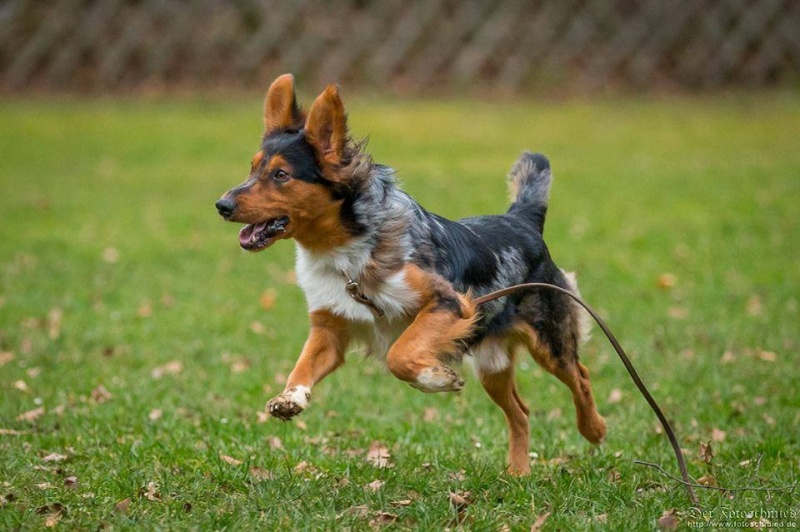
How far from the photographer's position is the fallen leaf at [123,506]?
4855 millimetres

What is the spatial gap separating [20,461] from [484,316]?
2.61 m

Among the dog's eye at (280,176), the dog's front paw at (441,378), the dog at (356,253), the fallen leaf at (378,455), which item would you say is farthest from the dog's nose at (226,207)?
the fallen leaf at (378,455)

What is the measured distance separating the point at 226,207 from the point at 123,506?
1.46 metres

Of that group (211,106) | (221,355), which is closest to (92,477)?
(221,355)

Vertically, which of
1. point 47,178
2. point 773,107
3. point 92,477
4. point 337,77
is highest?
point 773,107

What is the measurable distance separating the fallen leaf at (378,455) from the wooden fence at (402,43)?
57.5 ft

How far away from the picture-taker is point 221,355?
8766mm

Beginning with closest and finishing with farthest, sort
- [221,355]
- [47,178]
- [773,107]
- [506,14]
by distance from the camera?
[221,355] < [47,178] < [773,107] < [506,14]

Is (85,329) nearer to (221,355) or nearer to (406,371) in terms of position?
(221,355)

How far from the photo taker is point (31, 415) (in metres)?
6.85

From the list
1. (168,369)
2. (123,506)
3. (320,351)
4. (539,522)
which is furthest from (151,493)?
(168,369)

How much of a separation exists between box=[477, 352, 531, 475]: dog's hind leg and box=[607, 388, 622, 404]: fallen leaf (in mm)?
1542

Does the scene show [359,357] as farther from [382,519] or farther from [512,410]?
[382,519]

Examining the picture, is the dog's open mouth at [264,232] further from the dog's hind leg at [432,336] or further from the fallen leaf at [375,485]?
the fallen leaf at [375,485]
